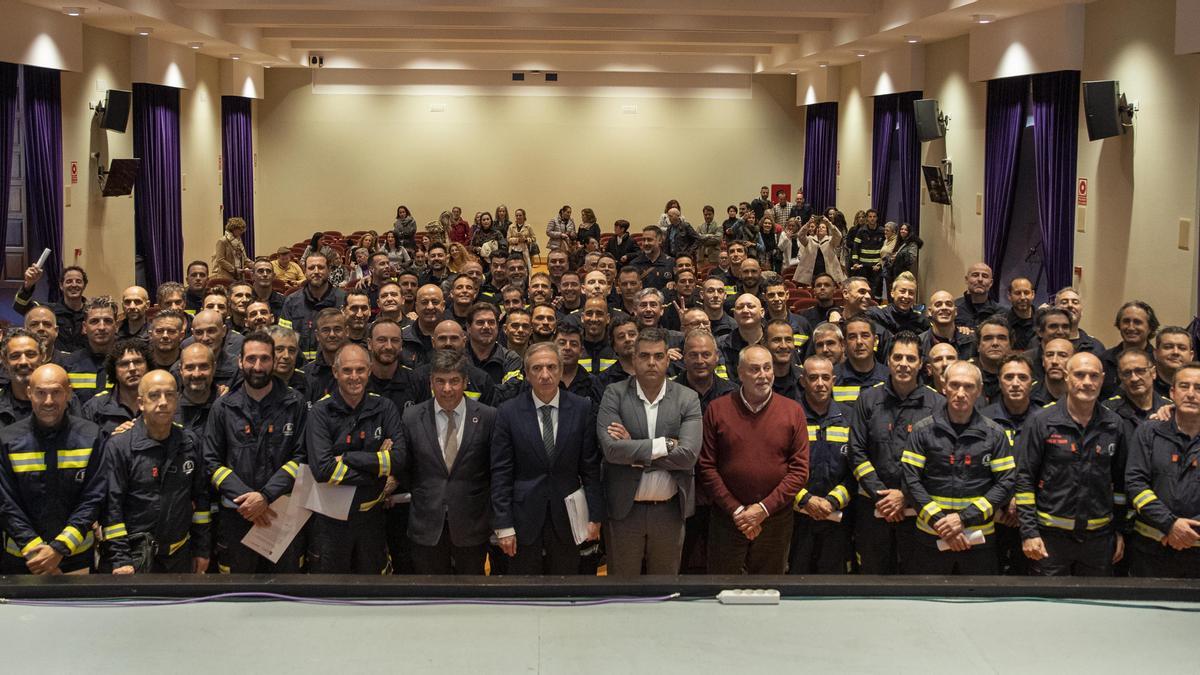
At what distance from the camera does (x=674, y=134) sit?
22.3 m

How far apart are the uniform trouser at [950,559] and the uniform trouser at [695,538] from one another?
94 centimetres

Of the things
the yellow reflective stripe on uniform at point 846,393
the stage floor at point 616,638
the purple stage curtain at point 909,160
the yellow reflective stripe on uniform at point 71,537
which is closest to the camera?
the stage floor at point 616,638

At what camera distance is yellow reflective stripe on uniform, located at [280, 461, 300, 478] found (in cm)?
501

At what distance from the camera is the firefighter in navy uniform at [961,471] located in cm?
479

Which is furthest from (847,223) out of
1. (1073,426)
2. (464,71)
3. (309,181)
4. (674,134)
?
(1073,426)

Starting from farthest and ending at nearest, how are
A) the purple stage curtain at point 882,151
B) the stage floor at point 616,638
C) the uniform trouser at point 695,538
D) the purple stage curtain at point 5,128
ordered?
the purple stage curtain at point 882,151 → the purple stage curtain at point 5,128 → the uniform trouser at point 695,538 → the stage floor at point 616,638

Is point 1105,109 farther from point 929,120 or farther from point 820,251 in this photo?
point 820,251

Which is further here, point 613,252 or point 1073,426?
point 613,252

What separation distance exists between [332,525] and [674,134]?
1794 cm

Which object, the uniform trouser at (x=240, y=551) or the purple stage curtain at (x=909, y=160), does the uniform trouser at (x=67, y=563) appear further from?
the purple stage curtain at (x=909, y=160)

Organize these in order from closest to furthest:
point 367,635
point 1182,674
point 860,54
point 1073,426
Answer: point 1182,674
point 367,635
point 1073,426
point 860,54

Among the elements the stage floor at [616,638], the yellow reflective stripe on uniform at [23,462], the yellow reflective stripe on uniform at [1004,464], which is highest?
the yellow reflective stripe on uniform at [23,462]

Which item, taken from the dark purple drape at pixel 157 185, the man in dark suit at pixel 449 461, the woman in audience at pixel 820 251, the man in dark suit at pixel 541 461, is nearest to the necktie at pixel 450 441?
the man in dark suit at pixel 449 461

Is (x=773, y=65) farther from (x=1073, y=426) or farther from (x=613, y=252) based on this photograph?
(x=1073, y=426)
